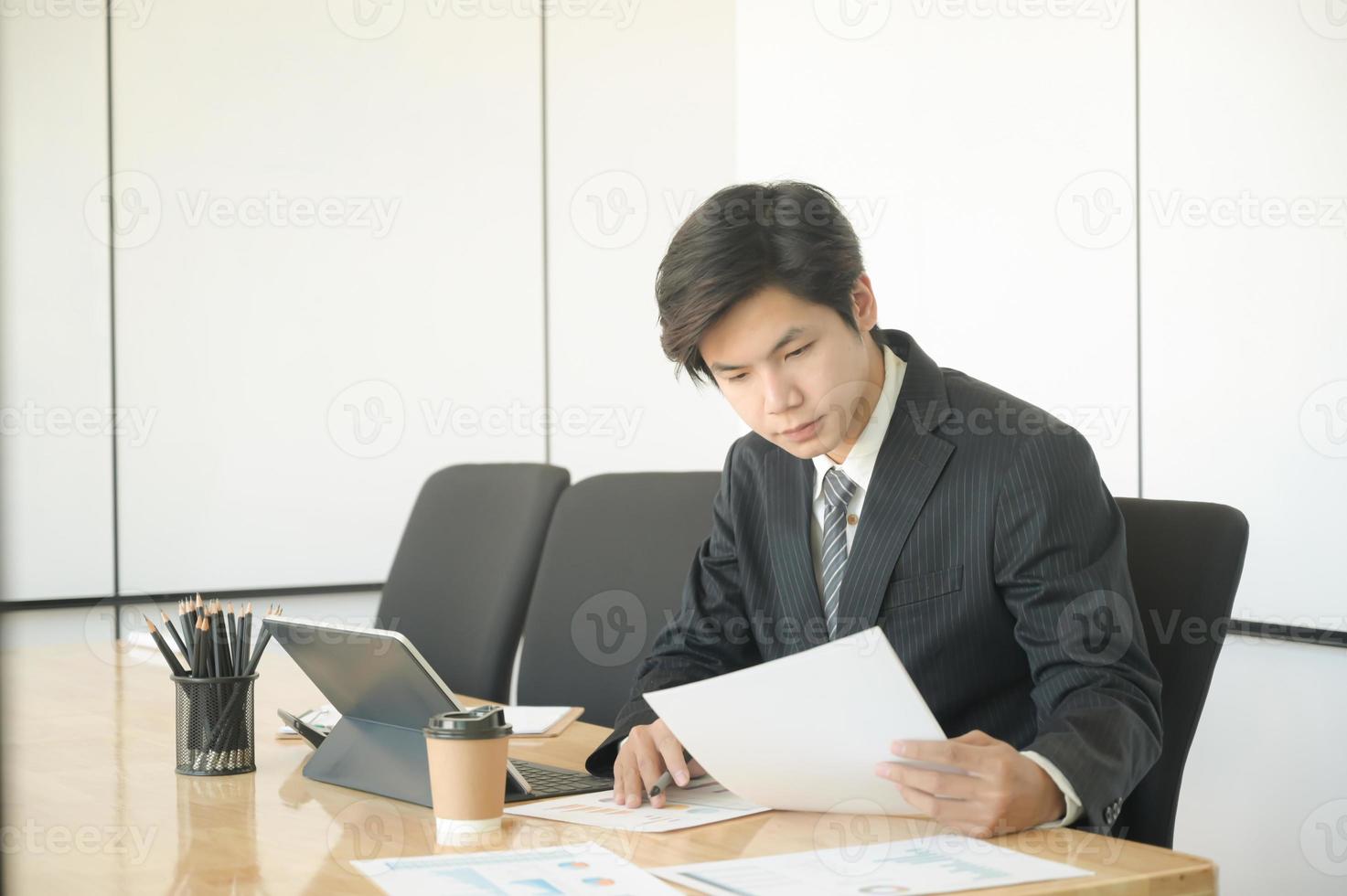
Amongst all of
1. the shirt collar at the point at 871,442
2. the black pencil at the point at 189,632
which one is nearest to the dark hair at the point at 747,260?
the shirt collar at the point at 871,442

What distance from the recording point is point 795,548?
166 cm

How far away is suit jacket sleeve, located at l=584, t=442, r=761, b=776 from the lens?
175 cm

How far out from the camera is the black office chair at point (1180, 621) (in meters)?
1.48

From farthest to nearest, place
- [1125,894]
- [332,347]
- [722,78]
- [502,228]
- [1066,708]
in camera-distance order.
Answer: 1. [722,78]
2. [502,228]
3. [332,347]
4. [1066,708]
5. [1125,894]

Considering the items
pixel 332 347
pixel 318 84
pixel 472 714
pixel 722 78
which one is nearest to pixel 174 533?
pixel 332 347

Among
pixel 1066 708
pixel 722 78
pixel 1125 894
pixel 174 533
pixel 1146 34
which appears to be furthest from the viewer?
pixel 722 78

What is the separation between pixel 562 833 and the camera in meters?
1.26

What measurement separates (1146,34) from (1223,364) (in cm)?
69

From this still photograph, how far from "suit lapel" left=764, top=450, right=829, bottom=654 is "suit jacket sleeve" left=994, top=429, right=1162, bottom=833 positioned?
246mm

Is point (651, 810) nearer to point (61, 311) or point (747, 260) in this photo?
point (747, 260)

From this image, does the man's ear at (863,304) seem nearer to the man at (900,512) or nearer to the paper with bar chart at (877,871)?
the man at (900,512)

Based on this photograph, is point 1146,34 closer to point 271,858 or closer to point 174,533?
point 271,858

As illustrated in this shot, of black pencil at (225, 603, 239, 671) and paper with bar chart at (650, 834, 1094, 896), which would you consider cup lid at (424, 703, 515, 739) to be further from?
black pencil at (225, 603, 239, 671)

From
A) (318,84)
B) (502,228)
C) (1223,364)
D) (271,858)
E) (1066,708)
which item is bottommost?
(271,858)
